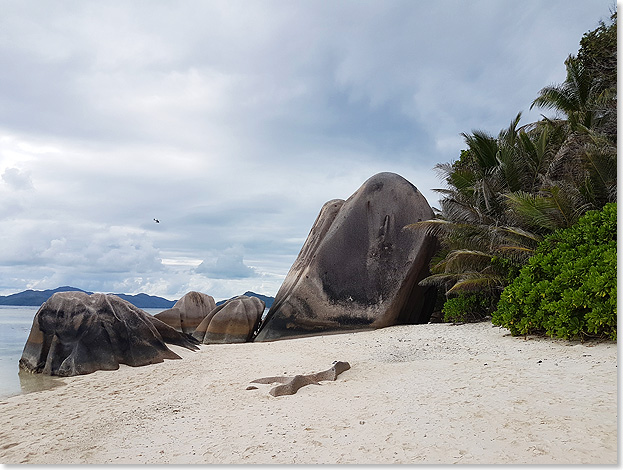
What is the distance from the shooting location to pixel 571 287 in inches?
289

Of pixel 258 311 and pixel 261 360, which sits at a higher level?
pixel 258 311

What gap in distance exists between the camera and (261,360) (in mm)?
8195

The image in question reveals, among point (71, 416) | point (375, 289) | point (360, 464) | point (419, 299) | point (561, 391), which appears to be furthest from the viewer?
point (419, 299)

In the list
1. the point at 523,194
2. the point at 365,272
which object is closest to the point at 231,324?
the point at 365,272

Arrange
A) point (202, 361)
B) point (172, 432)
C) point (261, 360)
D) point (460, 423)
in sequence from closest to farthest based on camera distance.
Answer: point (460, 423) < point (172, 432) < point (261, 360) < point (202, 361)

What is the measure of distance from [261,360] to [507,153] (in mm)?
9047

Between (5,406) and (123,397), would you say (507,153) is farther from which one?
(5,406)

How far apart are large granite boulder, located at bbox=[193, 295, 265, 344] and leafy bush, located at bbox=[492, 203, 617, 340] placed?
285 inches

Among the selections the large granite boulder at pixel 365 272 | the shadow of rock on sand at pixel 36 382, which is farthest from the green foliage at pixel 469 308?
the shadow of rock on sand at pixel 36 382

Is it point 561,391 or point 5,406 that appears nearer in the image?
point 561,391

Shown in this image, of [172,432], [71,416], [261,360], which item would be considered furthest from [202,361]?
[172,432]

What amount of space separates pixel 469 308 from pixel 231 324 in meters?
6.53

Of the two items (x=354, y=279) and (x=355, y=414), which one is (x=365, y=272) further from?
(x=355, y=414)

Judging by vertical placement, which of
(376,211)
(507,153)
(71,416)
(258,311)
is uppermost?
(507,153)
